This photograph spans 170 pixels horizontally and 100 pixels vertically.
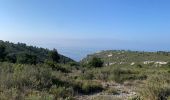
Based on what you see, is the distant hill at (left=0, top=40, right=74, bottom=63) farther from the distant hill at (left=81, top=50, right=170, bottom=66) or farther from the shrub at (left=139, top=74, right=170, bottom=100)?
the shrub at (left=139, top=74, right=170, bottom=100)

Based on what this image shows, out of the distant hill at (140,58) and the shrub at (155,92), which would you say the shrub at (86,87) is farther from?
the distant hill at (140,58)

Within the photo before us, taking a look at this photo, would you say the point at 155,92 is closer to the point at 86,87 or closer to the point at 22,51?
the point at 86,87

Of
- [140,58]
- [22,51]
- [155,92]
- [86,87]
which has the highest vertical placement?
[155,92]

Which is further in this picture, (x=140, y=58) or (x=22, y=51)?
(x=140, y=58)

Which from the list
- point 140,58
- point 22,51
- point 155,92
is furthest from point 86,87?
point 140,58

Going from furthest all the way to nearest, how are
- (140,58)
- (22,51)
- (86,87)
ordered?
1. (140,58)
2. (22,51)
3. (86,87)

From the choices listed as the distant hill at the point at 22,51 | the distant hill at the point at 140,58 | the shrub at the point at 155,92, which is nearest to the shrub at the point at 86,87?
the shrub at the point at 155,92

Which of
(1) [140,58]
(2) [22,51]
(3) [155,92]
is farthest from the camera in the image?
(1) [140,58]

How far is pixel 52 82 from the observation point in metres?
15.0

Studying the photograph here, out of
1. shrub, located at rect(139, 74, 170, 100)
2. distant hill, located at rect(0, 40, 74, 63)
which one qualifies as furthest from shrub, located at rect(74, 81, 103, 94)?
distant hill, located at rect(0, 40, 74, 63)

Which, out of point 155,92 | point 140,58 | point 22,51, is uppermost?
point 155,92

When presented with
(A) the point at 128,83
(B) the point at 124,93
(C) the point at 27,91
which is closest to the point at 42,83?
(C) the point at 27,91

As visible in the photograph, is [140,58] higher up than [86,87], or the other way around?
[86,87]

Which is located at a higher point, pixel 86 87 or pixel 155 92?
pixel 155 92
